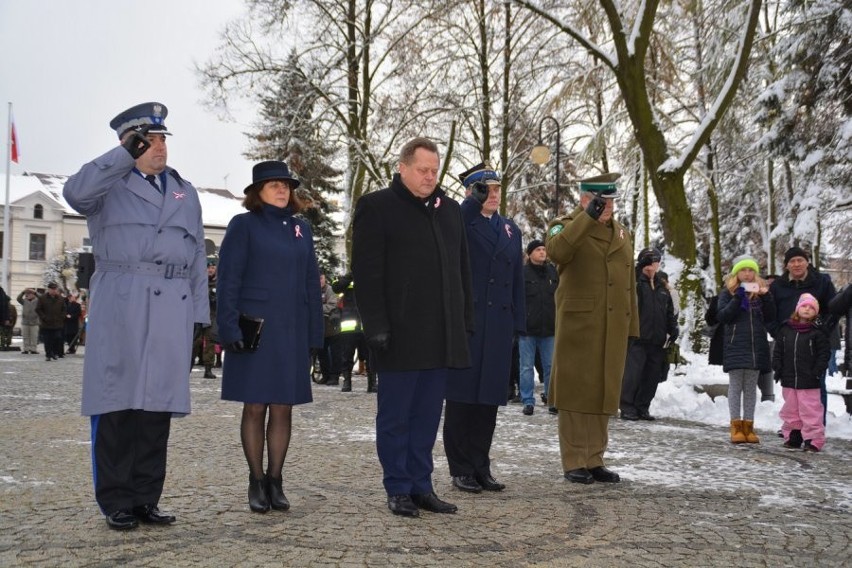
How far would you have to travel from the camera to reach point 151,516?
4863mm

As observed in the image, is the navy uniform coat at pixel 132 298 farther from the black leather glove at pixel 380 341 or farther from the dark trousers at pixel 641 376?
the dark trousers at pixel 641 376

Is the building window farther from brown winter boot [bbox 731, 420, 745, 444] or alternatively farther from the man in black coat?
the man in black coat

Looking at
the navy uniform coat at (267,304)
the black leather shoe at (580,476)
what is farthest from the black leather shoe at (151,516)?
the black leather shoe at (580,476)

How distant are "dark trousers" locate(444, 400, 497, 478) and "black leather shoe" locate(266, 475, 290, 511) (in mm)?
1273

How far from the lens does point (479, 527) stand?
4.96 metres

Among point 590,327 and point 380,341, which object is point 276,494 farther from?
point 590,327

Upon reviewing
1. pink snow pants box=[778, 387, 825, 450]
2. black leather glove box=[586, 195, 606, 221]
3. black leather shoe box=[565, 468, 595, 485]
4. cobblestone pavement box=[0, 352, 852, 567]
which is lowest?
cobblestone pavement box=[0, 352, 852, 567]

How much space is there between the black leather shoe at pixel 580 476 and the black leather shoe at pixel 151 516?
2.76 metres

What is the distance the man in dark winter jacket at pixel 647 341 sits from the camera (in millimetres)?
11039

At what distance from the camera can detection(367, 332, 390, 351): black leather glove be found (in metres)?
5.26

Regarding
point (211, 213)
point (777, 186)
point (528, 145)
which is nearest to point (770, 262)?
point (777, 186)

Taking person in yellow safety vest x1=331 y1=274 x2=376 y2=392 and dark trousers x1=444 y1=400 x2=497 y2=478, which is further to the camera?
person in yellow safety vest x1=331 y1=274 x2=376 y2=392

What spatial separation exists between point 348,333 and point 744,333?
7.02 meters

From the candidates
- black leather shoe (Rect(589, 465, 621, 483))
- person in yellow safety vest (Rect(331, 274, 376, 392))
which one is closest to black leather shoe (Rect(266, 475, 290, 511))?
black leather shoe (Rect(589, 465, 621, 483))
